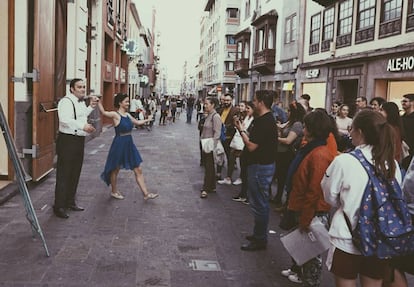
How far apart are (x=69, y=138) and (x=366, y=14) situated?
14319mm

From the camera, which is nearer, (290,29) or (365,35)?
(365,35)

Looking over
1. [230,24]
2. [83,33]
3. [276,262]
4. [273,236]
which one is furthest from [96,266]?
[230,24]

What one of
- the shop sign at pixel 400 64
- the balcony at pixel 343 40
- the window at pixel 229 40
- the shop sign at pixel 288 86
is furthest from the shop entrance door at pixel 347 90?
the window at pixel 229 40

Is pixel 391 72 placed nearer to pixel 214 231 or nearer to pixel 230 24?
pixel 214 231

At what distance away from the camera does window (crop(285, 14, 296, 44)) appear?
2655cm

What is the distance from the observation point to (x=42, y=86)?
28.7 feet

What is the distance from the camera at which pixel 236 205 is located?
824 cm

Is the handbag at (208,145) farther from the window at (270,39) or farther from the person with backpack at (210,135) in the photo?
the window at (270,39)

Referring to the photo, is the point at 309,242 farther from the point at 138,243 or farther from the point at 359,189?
the point at 138,243

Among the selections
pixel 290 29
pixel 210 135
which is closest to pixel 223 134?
pixel 210 135

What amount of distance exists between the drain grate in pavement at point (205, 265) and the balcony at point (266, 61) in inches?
1042

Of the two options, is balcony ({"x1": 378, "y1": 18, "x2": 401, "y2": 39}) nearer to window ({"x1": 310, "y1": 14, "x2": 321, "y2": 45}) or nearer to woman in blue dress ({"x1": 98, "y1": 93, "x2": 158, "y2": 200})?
window ({"x1": 310, "y1": 14, "x2": 321, "y2": 45})

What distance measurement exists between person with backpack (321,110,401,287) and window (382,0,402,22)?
13.7 metres

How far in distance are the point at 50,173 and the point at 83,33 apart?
5559 millimetres
